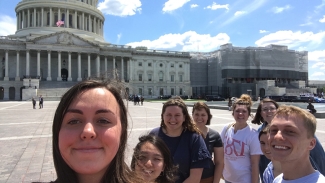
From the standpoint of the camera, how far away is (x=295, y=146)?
2359mm

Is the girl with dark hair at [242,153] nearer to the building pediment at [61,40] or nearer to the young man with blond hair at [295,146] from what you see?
the young man with blond hair at [295,146]

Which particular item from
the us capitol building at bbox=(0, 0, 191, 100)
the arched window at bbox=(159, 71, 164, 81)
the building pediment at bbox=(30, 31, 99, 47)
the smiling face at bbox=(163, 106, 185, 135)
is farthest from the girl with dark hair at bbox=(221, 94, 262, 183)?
the arched window at bbox=(159, 71, 164, 81)

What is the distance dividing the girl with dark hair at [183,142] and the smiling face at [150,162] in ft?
2.37

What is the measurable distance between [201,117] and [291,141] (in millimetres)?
2529

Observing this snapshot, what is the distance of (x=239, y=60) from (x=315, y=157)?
7656 cm

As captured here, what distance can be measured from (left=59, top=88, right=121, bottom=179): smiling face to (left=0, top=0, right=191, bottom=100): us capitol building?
203 feet

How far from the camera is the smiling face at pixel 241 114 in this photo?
4883 mm

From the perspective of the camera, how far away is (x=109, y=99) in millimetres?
1740

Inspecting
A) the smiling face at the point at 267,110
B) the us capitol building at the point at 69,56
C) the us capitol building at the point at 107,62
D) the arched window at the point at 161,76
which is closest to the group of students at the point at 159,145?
the smiling face at the point at 267,110

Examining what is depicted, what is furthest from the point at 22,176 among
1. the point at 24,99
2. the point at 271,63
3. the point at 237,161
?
the point at 271,63

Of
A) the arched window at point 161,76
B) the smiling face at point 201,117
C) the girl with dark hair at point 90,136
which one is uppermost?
the arched window at point 161,76

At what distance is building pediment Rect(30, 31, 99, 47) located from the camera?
64.4 metres

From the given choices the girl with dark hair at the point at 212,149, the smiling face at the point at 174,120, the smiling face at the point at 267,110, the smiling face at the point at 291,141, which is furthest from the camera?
the smiling face at the point at 267,110

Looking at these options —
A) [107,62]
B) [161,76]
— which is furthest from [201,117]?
[161,76]
